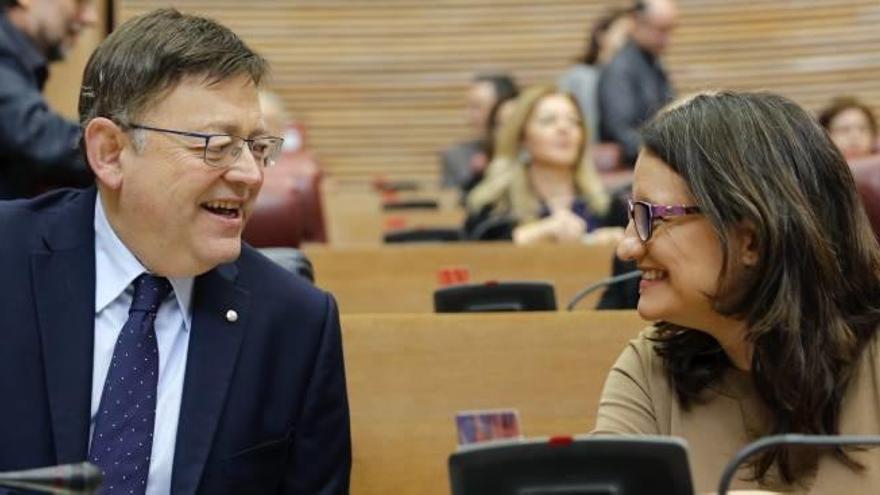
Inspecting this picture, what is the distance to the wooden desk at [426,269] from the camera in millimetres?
4590

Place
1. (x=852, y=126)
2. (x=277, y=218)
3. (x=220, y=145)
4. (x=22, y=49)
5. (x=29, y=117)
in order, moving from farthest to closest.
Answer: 1. (x=852, y=126)
2. (x=277, y=218)
3. (x=22, y=49)
4. (x=29, y=117)
5. (x=220, y=145)

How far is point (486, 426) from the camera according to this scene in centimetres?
223

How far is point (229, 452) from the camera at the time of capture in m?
2.55

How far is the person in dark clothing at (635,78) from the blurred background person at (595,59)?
275 mm

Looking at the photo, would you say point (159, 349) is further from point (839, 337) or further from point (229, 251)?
point (839, 337)

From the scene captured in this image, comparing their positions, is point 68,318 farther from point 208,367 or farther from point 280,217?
point 280,217

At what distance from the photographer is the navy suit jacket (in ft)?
8.14

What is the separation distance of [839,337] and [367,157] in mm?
9288

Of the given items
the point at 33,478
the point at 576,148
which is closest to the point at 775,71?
the point at 576,148

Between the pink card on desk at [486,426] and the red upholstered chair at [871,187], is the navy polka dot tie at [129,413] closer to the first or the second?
the pink card on desk at [486,426]

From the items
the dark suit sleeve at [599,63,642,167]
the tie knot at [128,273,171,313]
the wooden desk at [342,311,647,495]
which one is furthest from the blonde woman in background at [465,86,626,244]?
the tie knot at [128,273,171,313]

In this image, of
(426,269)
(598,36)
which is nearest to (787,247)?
(426,269)

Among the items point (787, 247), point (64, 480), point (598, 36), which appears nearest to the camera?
point (64, 480)

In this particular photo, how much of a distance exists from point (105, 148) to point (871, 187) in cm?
216
